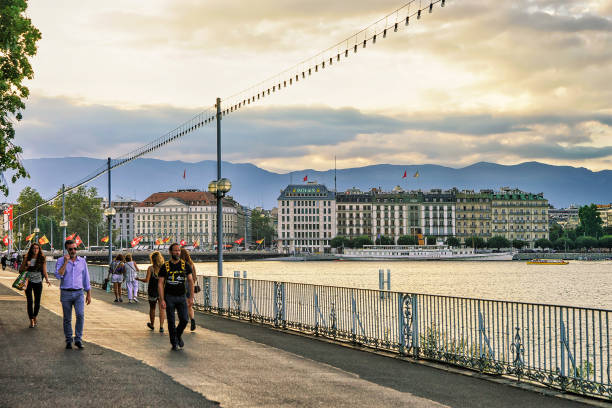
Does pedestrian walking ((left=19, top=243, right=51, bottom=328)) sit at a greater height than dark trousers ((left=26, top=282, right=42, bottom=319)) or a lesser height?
greater

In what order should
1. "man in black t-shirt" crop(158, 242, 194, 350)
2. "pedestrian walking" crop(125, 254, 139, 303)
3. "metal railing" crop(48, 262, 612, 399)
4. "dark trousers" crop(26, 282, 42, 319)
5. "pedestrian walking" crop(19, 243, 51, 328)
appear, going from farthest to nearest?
"pedestrian walking" crop(125, 254, 139, 303) → "dark trousers" crop(26, 282, 42, 319) → "pedestrian walking" crop(19, 243, 51, 328) → "man in black t-shirt" crop(158, 242, 194, 350) → "metal railing" crop(48, 262, 612, 399)

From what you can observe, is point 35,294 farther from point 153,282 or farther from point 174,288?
point 174,288

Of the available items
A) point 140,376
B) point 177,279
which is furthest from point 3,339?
point 140,376

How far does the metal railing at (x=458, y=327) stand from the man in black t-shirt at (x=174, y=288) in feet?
12.6

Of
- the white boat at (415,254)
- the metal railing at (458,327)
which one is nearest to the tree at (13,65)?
the metal railing at (458,327)

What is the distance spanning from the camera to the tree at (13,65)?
906 inches

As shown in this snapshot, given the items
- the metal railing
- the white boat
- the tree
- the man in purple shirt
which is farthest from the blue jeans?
the white boat

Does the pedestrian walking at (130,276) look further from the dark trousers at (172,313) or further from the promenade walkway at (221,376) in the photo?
the dark trousers at (172,313)

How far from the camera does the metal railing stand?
11.3m

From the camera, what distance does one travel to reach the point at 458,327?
45.0 feet

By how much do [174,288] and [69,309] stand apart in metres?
1.99

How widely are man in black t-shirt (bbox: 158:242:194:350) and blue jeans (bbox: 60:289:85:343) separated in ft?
4.89

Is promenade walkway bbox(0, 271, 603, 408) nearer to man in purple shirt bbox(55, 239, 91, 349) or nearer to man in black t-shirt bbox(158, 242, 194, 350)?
man in purple shirt bbox(55, 239, 91, 349)

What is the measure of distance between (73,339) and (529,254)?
193402mm
